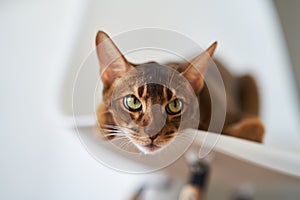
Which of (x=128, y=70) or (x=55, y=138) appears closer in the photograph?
(x=128, y=70)

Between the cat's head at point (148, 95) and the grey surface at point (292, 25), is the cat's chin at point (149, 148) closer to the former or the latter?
the cat's head at point (148, 95)

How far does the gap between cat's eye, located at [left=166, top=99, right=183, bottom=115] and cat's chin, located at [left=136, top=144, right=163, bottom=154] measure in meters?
0.04

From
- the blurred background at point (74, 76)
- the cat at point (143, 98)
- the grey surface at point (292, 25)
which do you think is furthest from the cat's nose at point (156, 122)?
the grey surface at point (292, 25)

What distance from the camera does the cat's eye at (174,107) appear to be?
290mm

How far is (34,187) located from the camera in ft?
A: 2.05

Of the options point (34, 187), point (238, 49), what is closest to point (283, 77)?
point (238, 49)

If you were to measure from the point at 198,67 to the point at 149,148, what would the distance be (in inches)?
3.4

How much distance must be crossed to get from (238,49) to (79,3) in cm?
46

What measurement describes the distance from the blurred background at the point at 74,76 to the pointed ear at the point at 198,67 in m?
0.17

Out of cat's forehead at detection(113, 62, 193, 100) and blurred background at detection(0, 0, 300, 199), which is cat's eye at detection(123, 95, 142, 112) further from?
blurred background at detection(0, 0, 300, 199)

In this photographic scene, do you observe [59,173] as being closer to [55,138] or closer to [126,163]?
[55,138]

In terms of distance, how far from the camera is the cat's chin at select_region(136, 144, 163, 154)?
0.30 m

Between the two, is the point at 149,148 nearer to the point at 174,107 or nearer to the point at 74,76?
the point at 174,107

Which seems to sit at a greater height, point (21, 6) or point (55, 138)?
point (21, 6)
